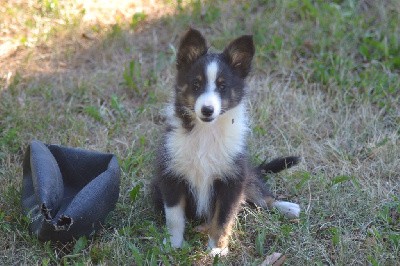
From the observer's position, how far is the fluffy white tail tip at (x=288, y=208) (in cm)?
431

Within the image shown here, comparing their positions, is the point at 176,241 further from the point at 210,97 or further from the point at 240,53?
the point at 240,53

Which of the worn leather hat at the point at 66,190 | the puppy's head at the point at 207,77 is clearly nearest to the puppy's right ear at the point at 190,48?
the puppy's head at the point at 207,77

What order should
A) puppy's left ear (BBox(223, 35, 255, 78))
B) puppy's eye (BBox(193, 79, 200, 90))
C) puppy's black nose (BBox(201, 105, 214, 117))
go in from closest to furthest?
puppy's black nose (BBox(201, 105, 214, 117)) → puppy's eye (BBox(193, 79, 200, 90)) → puppy's left ear (BBox(223, 35, 255, 78))

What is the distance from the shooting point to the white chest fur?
3.92 m

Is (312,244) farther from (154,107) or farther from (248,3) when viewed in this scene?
(248,3)

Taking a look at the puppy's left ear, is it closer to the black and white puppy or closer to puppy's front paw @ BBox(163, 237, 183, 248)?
the black and white puppy

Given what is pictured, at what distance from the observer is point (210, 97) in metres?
3.74

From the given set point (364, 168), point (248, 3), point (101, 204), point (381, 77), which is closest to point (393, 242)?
point (364, 168)

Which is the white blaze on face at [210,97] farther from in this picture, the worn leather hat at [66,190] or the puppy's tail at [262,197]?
the worn leather hat at [66,190]

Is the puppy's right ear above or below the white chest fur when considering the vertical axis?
above

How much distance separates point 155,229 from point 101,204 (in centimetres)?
39

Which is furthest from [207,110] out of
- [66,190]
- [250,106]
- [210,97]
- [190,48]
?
[250,106]

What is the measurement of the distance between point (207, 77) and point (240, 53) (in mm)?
335

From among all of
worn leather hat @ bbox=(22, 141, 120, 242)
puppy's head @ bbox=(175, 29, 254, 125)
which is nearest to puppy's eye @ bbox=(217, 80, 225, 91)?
puppy's head @ bbox=(175, 29, 254, 125)
